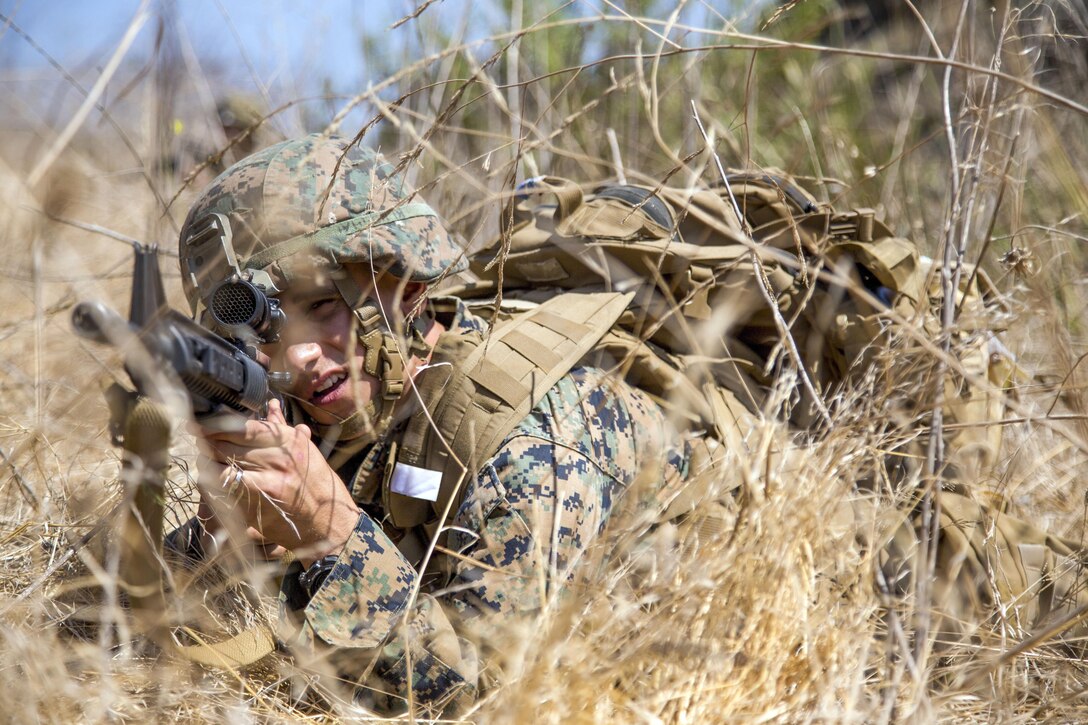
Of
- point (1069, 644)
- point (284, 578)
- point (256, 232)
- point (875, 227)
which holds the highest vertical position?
point (256, 232)

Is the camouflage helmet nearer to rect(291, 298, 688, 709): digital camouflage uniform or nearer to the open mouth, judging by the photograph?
the open mouth

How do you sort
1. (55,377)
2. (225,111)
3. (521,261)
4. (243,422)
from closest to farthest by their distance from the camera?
(243,422), (55,377), (521,261), (225,111)

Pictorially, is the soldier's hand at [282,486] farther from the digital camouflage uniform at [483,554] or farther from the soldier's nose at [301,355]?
the soldier's nose at [301,355]

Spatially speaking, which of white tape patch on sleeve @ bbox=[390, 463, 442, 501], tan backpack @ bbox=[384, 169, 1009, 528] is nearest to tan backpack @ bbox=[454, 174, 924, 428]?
tan backpack @ bbox=[384, 169, 1009, 528]

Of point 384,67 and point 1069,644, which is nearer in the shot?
point 1069,644

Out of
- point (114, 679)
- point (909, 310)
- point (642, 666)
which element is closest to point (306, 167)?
point (114, 679)

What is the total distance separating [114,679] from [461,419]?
3.16 ft

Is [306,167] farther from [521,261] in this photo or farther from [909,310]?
[909,310]

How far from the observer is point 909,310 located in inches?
110

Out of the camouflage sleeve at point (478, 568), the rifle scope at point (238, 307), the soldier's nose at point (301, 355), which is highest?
the rifle scope at point (238, 307)

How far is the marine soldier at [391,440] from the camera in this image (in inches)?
84.6

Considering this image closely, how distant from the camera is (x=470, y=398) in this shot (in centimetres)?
237

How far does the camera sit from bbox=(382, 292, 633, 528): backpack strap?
7.70ft

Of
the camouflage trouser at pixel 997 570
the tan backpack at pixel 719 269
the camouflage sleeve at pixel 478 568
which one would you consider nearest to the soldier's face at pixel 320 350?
the camouflage sleeve at pixel 478 568
